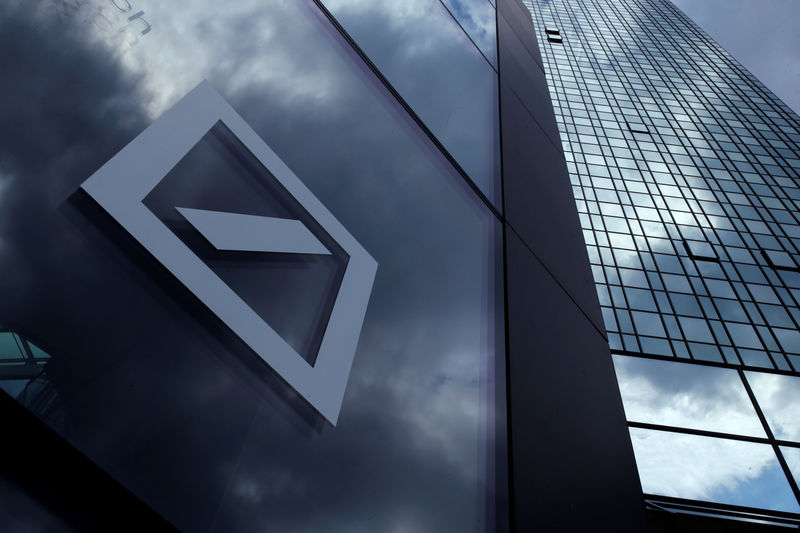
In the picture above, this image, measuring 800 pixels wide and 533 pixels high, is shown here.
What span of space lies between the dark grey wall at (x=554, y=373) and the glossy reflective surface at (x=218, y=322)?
0.28 meters

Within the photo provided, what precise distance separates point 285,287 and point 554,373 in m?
2.13

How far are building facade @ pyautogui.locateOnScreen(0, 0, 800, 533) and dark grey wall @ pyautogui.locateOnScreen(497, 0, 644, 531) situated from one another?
0.03m

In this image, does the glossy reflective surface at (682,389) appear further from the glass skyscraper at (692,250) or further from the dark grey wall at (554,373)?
the dark grey wall at (554,373)

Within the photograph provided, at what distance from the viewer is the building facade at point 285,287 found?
4.33 feet

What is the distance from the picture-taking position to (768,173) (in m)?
39.7

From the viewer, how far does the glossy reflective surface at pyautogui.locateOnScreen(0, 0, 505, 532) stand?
4.39 ft

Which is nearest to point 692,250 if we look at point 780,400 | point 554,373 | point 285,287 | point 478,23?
point 780,400

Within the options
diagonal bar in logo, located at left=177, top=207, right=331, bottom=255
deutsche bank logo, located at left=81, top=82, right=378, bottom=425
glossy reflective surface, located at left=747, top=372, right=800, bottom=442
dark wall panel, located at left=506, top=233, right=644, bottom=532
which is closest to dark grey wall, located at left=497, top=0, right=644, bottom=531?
dark wall panel, located at left=506, top=233, right=644, bottom=532

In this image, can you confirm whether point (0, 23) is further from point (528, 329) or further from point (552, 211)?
point (552, 211)

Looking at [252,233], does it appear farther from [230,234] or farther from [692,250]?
[692,250]

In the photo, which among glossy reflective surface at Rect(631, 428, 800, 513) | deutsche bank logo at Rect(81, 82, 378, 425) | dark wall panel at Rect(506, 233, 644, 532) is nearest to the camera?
deutsche bank logo at Rect(81, 82, 378, 425)

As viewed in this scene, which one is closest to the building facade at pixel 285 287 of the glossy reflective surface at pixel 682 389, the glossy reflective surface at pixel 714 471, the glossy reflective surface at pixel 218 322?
the glossy reflective surface at pixel 218 322

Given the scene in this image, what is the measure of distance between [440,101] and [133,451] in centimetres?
353

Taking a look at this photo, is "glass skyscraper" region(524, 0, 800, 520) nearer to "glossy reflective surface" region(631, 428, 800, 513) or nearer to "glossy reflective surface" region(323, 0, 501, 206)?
"glossy reflective surface" region(631, 428, 800, 513)
